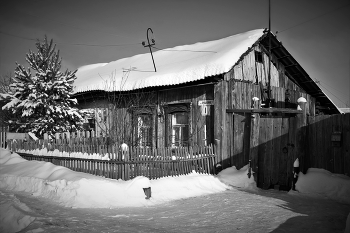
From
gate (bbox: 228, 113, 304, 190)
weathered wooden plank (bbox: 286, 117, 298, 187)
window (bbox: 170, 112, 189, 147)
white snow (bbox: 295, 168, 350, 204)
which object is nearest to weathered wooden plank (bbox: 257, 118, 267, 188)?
gate (bbox: 228, 113, 304, 190)

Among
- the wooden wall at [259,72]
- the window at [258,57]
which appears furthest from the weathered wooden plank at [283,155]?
the window at [258,57]

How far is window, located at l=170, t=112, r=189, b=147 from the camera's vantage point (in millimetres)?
11586

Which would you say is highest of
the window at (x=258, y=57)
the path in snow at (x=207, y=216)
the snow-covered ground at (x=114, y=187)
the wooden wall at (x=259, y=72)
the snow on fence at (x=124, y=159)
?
the window at (x=258, y=57)

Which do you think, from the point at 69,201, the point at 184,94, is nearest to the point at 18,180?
the point at 69,201

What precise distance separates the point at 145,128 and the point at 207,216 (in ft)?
25.7

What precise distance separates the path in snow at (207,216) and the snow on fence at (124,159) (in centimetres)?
147

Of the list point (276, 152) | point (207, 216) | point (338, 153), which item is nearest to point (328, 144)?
point (338, 153)

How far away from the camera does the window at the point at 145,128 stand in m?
12.8

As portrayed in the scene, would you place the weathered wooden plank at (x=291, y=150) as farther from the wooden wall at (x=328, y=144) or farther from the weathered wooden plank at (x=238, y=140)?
the weathered wooden plank at (x=238, y=140)

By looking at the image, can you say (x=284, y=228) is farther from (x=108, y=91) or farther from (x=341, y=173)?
(x=108, y=91)

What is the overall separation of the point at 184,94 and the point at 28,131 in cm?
759

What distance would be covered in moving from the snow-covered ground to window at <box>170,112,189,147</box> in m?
2.90

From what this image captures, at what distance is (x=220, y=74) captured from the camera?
32.4 ft

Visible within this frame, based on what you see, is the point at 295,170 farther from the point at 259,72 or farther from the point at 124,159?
the point at 259,72
